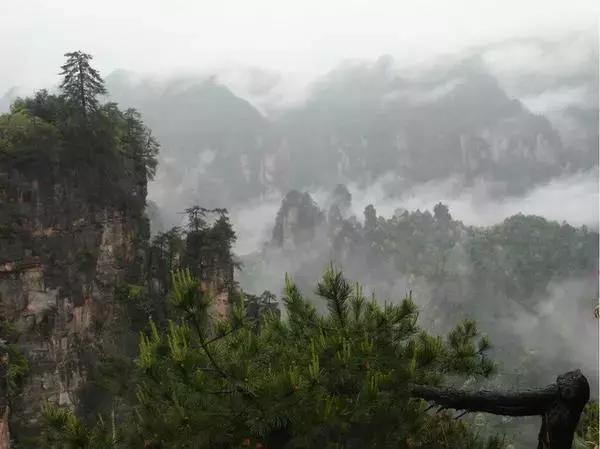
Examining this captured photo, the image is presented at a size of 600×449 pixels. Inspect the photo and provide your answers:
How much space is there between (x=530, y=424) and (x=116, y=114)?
48901 millimetres

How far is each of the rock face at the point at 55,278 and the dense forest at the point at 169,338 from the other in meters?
0.06

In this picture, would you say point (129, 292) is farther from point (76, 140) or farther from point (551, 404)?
point (551, 404)

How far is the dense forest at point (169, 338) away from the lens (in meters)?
4.70

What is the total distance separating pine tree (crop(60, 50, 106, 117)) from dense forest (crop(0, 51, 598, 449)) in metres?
0.09

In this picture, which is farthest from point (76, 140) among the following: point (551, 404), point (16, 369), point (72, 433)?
point (551, 404)

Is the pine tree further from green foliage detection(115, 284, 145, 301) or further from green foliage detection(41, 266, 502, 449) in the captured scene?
green foliage detection(41, 266, 502, 449)

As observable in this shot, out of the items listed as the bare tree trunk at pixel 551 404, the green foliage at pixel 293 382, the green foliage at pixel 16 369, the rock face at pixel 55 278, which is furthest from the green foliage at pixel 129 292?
the bare tree trunk at pixel 551 404

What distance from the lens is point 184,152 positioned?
477ft

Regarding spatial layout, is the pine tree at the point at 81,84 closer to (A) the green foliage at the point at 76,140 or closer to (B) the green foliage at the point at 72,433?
(A) the green foliage at the point at 76,140

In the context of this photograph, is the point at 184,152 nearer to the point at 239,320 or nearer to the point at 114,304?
the point at 114,304

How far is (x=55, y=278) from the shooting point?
24625mm

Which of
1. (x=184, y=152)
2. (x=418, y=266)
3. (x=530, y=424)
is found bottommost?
(x=530, y=424)

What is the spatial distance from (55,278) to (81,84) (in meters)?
8.61

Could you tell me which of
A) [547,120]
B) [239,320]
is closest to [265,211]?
[547,120]
